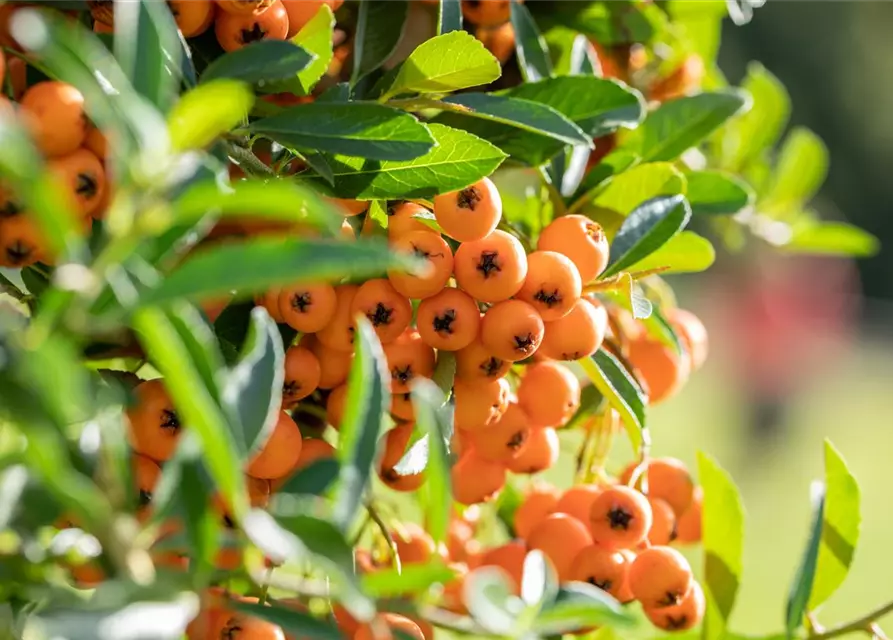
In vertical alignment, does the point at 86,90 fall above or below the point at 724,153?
above

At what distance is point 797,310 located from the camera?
263 inches

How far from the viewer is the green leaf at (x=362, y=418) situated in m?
0.39

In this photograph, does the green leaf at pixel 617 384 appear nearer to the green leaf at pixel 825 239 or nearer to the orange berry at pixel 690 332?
the orange berry at pixel 690 332

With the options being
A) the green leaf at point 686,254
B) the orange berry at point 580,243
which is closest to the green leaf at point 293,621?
the orange berry at point 580,243

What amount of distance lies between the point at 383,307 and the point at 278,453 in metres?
0.09

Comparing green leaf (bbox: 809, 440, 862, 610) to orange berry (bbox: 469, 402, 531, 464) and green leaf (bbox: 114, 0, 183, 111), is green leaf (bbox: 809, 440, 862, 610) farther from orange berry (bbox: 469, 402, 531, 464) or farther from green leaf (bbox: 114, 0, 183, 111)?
green leaf (bbox: 114, 0, 183, 111)

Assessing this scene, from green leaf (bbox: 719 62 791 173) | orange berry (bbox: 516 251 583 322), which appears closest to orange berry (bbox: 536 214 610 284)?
orange berry (bbox: 516 251 583 322)

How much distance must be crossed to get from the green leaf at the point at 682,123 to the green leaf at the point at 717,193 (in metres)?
0.03

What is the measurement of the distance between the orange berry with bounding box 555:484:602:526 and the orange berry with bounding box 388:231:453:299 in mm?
227

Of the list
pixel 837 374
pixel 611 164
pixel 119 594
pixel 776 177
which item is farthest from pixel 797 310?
pixel 119 594

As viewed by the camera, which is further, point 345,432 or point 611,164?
point 611,164

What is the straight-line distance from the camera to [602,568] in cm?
66

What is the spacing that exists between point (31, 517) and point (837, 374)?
250 inches

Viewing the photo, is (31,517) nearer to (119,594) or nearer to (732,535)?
(119,594)
